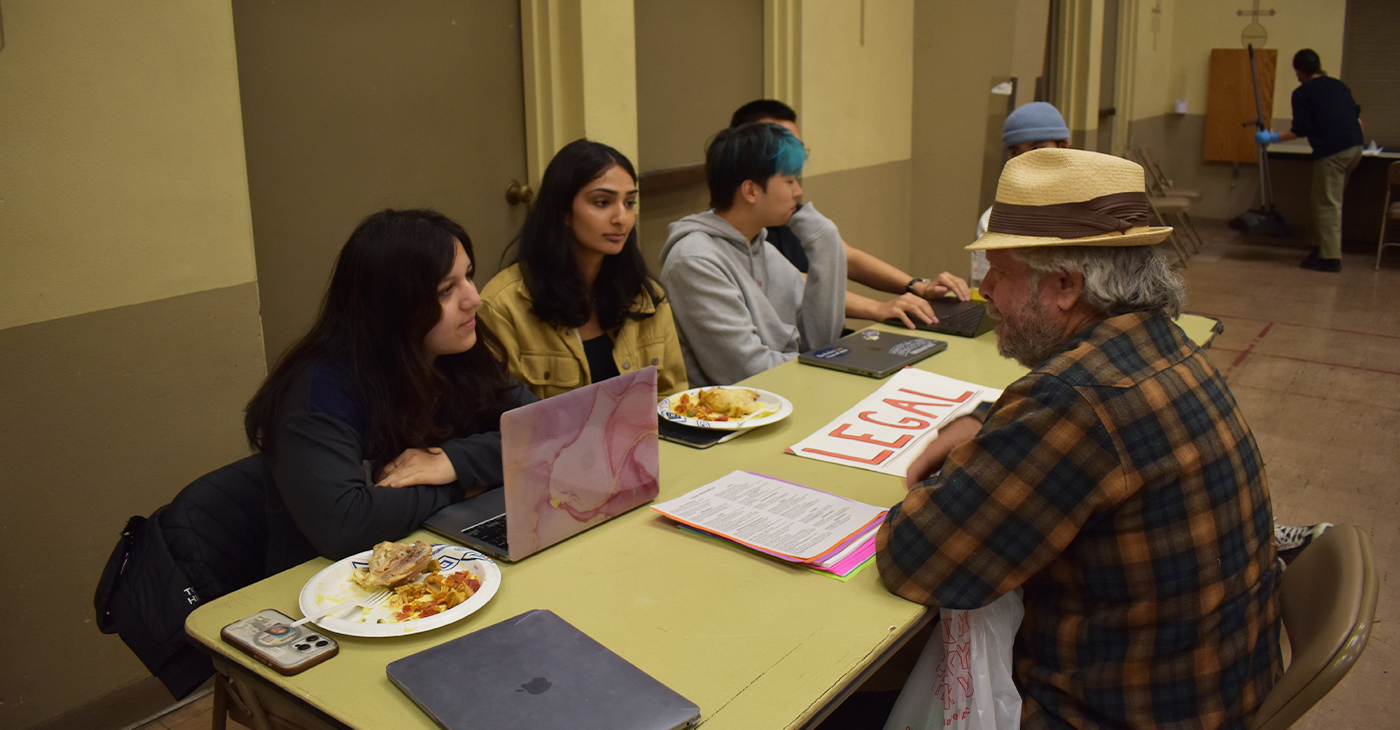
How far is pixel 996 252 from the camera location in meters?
1.65

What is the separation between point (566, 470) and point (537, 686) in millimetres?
471

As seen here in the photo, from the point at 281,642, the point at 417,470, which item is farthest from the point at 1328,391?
the point at 281,642

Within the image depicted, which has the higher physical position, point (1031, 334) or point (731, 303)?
point (1031, 334)

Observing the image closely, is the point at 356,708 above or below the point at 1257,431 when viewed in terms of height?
above

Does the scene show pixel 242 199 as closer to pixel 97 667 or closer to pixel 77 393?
pixel 77 393

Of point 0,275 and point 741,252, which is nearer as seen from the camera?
point 0,275

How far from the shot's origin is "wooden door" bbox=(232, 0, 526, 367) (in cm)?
287

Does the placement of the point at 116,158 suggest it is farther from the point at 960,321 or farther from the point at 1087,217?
the point at 960,321

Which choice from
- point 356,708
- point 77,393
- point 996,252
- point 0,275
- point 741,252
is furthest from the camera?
point 741,252

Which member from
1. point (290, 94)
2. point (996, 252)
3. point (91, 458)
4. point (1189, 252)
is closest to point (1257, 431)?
point (996, 252)

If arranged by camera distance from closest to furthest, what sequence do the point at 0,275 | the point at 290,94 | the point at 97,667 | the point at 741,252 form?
the point at 0,275 → the point at 97,667 → the point at 290,94 → the point at 741,252

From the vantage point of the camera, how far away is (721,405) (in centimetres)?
227

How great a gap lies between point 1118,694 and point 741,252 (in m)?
1.97

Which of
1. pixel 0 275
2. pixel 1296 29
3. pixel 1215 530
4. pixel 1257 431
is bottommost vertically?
pixel 1257 431
